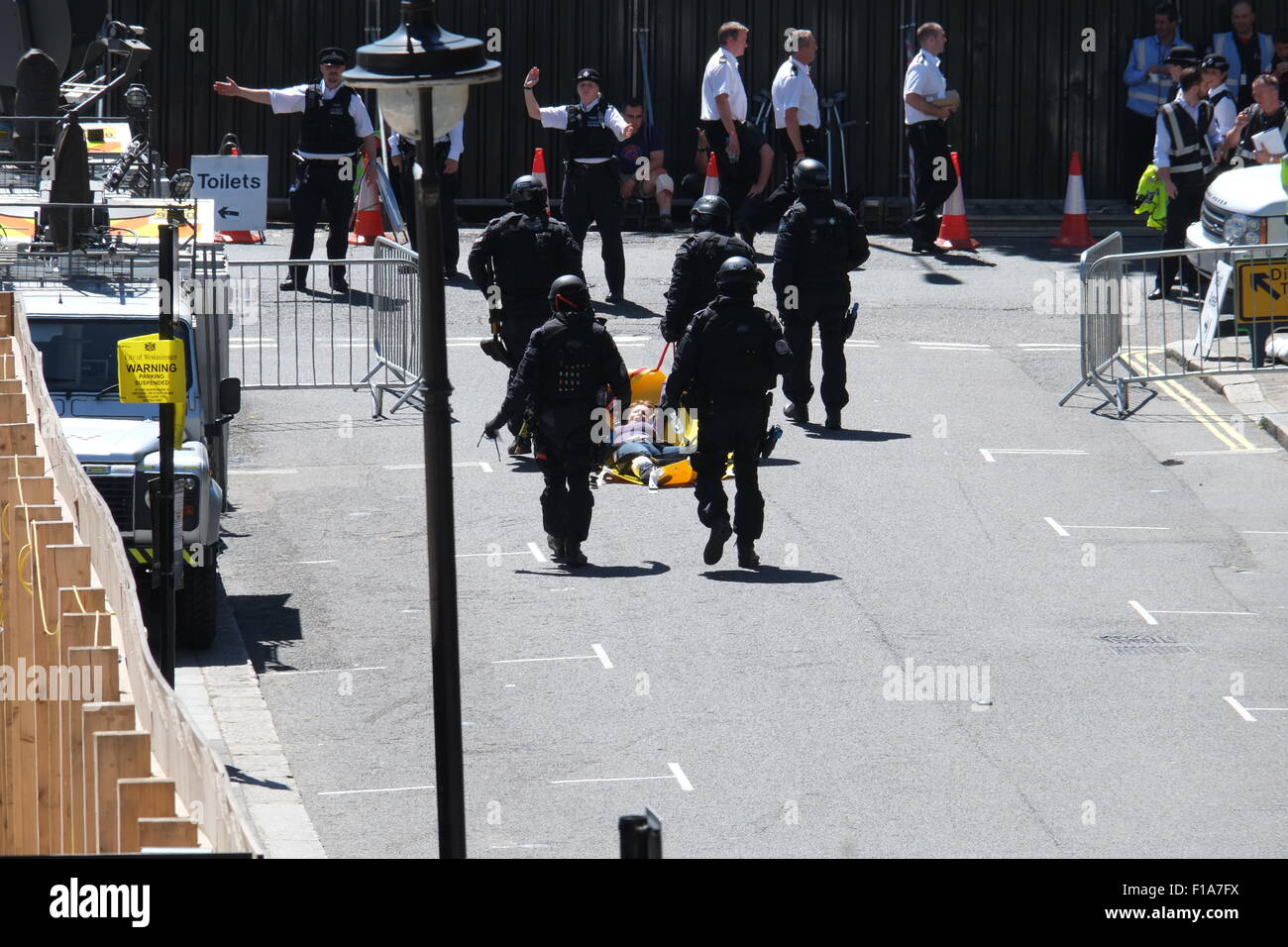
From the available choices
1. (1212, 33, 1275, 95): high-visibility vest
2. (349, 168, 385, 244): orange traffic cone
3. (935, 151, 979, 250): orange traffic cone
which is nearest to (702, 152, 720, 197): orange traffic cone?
(935, 151, 979, 250): orange traffic cone

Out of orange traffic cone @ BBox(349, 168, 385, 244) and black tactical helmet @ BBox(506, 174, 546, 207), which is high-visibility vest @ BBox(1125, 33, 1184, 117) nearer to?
orange traffic cone @ BBox(349, 168, 385, 244)

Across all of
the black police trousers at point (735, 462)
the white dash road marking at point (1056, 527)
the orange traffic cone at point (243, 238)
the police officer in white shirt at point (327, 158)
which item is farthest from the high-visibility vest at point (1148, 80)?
the black police trousers at point (735, 462)

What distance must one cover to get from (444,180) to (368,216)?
216 centimetres

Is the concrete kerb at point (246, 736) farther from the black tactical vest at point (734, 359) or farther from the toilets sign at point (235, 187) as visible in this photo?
the toilets sign at point (235, 187)

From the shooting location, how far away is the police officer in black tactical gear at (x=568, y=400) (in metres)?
13.0

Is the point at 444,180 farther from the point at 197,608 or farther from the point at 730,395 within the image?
the point at 197,608

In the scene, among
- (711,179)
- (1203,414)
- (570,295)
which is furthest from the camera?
(711,179)

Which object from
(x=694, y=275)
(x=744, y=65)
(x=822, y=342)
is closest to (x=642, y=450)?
(x=694, y=275)

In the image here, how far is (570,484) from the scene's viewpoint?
1304 centimetres

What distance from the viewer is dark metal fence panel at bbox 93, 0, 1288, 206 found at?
24.5 metres

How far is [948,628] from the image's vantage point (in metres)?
11.8

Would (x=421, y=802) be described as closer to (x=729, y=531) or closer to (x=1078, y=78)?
(x=729, y=531)

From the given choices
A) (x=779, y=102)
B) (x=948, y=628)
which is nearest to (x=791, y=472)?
(x=948, y=628)

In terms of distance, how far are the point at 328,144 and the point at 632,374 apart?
5939 mm
